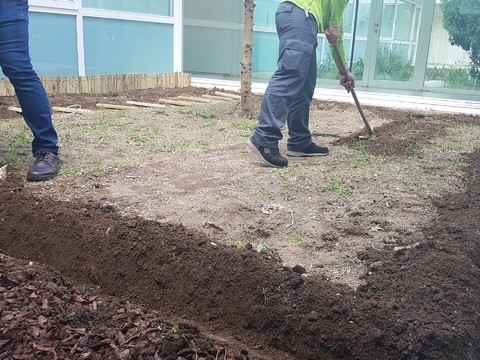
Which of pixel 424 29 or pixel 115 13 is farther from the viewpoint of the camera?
pixel 424 29

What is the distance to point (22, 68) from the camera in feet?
10.5

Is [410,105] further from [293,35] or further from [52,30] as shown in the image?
[52,30]

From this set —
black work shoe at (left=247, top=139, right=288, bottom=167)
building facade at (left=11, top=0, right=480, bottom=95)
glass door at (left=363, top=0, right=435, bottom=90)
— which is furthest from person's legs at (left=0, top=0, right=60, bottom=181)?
glass door at (left=363, top=0, right=435, bottom=90)

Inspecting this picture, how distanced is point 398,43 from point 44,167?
767 cm

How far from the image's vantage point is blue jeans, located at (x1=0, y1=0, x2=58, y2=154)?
3.08 metres

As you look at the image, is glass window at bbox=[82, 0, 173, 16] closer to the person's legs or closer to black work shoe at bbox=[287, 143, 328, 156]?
the person's legs

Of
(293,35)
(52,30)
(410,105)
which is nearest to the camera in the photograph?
(293,35)

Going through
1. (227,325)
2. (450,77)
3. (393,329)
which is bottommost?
(227,325)

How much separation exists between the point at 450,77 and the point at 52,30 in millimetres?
6890

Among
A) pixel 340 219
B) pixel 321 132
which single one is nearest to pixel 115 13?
pixel 321 132

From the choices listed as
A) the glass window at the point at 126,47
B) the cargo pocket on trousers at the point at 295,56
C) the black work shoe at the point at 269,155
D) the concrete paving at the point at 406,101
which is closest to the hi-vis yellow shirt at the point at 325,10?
the cargo pocket on trousers at the point at 295,56

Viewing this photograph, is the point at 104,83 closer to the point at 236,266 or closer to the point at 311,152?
the point at 311,152

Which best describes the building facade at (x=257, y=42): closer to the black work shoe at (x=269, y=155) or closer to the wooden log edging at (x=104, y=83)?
the wooden log edging at (x=104, y=83)

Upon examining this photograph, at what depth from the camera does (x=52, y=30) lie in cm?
714
